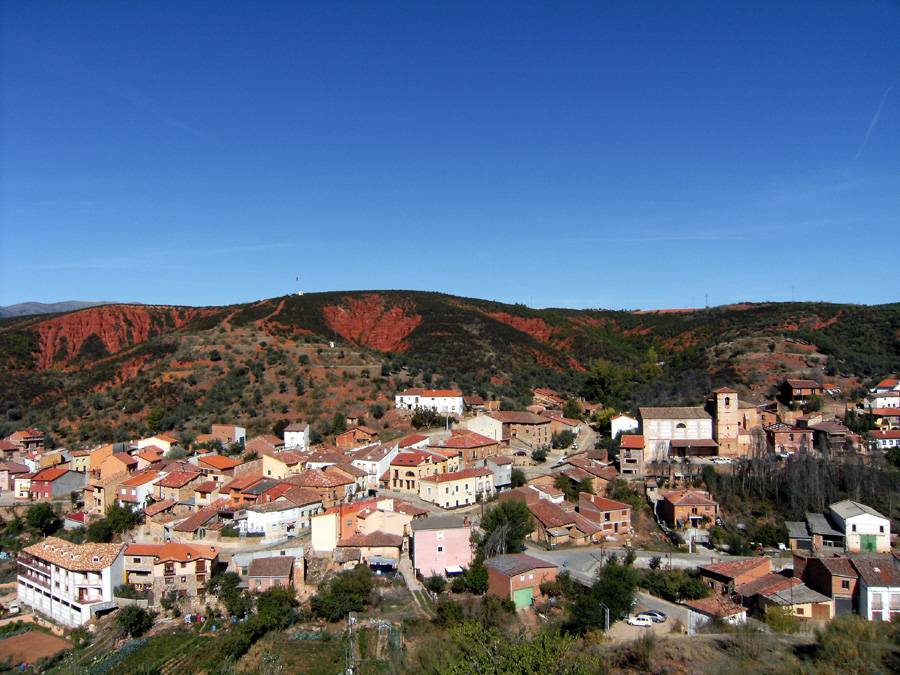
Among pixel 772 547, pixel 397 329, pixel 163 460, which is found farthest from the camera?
pixel 397 329

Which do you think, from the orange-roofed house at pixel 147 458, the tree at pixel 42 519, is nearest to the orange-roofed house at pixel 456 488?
the orange-roofed house at pixel 147 458

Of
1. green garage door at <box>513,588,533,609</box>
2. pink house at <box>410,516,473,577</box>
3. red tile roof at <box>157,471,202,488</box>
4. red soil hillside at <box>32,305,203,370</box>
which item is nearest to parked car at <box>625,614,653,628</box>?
green garage door at <box>513,588,533,609</box>

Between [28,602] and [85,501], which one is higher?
[85,501]

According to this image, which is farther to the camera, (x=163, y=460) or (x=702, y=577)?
(x=163, y=460)

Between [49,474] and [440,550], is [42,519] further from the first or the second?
[440,550]

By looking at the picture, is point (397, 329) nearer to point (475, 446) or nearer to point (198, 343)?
point (198, 343)

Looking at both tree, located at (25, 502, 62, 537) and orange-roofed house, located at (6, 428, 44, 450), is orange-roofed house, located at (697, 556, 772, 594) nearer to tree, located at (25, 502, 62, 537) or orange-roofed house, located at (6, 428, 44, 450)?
tree, located at (25, 502, 62, 537)

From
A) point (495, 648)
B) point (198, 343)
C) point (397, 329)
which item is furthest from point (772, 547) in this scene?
point (397, 329)

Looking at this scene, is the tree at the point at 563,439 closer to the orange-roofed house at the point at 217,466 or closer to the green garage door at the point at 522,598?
the orange-roofed house at the point at 217,466
